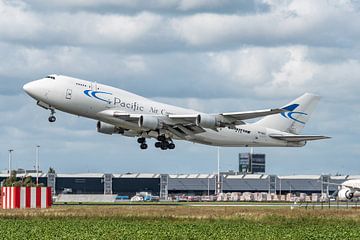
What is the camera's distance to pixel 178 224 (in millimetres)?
60125

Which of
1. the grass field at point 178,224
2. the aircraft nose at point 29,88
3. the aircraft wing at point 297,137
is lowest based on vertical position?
the grass field at point 178,224

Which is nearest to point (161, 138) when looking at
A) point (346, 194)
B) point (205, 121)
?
point (205, 121)

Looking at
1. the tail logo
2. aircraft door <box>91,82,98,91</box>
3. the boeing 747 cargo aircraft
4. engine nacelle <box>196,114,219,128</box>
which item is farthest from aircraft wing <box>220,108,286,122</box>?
aircraft door <box>91,82,98,91</box>

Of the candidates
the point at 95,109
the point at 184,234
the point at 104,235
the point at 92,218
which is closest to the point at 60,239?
the point at 104,235

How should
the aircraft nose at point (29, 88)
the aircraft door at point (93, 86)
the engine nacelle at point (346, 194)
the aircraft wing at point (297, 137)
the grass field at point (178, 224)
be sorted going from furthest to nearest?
the engine nacelle at point (346, 194)
the aircraft wing at point (297, 137)
the aircraft door at point (93, 86)
the aircraft nose at point (29, 88)
the grass field at point (178, 224)

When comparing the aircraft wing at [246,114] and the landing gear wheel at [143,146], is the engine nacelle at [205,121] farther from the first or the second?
the landing gear wheel at [143,146]

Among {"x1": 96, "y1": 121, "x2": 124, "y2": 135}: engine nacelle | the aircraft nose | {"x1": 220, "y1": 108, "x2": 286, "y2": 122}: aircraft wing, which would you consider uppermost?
the aircraft nose

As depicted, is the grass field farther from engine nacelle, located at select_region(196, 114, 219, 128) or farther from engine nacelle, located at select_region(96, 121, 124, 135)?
engine nacelle, located at select_region(96, 121, 124, 135)

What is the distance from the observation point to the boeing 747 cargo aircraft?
A: 7706 centimetres

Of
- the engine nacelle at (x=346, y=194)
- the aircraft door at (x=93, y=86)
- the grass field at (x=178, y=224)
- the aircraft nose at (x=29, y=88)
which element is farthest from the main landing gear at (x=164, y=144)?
the engine nacelle at (x=346, y=194)

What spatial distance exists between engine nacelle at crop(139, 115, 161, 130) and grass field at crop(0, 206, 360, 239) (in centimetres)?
944

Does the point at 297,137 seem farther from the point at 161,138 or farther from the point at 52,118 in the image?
the point at 52,118

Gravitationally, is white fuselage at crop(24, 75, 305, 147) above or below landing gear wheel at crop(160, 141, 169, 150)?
above

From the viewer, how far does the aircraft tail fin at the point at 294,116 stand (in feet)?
303
